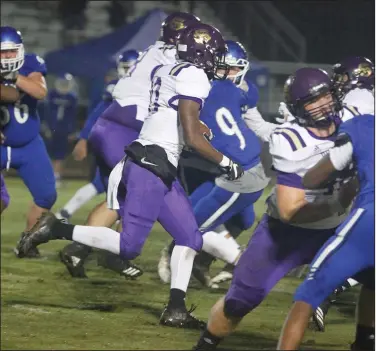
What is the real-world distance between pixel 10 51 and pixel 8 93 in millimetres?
254

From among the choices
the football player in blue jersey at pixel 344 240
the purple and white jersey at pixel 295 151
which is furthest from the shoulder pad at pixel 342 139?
the purple and white jersey at pixel 295 151

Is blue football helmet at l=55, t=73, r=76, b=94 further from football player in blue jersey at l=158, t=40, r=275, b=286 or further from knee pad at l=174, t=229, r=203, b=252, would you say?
knee pad at l=174, t=229, r=203, b=252

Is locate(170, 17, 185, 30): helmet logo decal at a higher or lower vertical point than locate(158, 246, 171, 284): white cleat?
higher

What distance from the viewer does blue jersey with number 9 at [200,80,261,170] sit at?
17.4 ft

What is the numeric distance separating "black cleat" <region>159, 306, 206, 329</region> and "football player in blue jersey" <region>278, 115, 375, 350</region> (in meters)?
1.30

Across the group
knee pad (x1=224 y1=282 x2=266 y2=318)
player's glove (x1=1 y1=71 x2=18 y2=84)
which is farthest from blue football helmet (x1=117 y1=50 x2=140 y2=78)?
knee pad (x1=224 y1=282 x2=266 y2=318)

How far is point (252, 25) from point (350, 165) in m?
11.1

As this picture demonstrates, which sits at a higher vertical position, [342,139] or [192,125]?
[342,139]

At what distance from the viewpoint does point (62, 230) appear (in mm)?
4582

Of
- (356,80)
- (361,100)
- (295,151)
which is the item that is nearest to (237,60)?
(356,80)

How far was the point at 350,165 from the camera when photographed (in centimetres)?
341

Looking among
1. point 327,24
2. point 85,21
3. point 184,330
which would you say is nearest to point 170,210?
point 184,330

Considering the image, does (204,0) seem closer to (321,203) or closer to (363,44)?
(363,44)

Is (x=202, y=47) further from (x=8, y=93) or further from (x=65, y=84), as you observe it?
(x=65, y=84)
